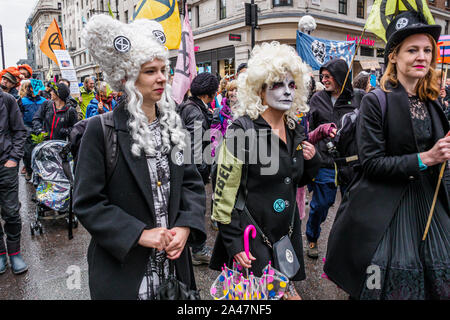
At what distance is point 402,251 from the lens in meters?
2.12

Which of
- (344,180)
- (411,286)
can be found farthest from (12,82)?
(411,286)

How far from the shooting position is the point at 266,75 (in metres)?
2.45

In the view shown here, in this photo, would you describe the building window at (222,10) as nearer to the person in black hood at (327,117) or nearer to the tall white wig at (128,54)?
the person in black hood at (327,117)

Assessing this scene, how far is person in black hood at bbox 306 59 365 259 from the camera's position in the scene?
3982 mm

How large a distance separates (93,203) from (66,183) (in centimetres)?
413

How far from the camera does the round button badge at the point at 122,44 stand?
5.81 feet

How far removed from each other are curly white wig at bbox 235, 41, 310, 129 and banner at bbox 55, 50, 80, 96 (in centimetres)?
641

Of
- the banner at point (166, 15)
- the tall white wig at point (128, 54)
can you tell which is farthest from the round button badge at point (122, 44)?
the banner at point (166, 15)

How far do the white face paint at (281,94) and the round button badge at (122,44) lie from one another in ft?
3.59

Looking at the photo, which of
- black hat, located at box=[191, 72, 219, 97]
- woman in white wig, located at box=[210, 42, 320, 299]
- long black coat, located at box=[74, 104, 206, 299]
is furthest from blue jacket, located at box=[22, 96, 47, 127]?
long black coat, located at box=[74, 104, 206, 299]

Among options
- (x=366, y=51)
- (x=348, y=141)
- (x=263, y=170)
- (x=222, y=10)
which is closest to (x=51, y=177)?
(x=263, y=170)

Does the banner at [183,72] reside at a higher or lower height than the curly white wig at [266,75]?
higher

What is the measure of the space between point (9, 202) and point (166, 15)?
3.59 m
